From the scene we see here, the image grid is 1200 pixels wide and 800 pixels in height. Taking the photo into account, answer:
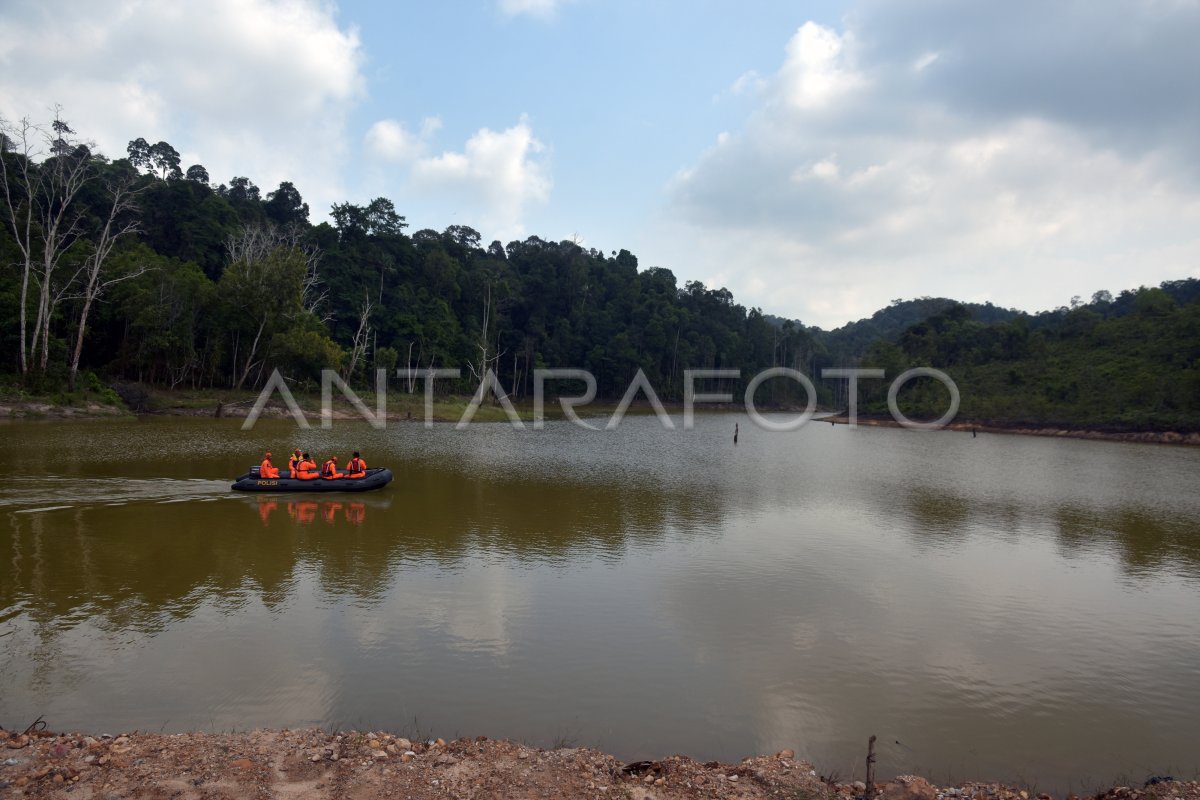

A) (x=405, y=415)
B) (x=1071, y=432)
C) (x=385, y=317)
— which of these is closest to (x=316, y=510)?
(x=405, y=415)

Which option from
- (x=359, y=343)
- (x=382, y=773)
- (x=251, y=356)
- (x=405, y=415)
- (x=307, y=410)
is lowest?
(x=382, y=773)

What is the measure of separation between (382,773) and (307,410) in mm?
45622

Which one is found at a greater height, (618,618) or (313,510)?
(313,510)

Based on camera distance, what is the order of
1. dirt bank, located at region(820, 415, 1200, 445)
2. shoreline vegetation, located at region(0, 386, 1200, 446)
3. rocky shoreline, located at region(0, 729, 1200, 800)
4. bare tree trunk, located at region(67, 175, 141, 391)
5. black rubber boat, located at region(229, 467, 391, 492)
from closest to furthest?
rocky shoreline, located at region(0, 729, 1200, 800) < black rubber boat, located at region(229, 467, 391, 492) < shoreline vegetation, located at region(0, 386, 1200, 446) < bare tree trunk, located at region(67, 175, 141, 391) < dirt bank, located at region(820, 415, 1200, 445)

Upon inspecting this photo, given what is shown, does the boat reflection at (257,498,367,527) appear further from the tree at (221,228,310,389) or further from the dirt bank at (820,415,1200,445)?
the dirt bank at (820,415,1200,445)

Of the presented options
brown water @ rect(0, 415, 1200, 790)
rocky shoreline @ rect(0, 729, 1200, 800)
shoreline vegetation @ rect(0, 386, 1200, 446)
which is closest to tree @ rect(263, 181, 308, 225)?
shoreline vegetation @ rect(0, 386, 1200, 446)

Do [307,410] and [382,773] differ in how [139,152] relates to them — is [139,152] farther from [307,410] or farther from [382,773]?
[382,773]

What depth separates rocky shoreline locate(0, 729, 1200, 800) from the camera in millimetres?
5234

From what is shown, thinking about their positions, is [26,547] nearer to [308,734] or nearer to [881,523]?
[308,734]

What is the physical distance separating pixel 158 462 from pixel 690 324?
292ft

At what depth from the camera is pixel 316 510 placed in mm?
17703

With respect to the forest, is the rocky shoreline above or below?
below

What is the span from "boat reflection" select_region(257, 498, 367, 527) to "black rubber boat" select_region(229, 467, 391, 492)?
419 mm

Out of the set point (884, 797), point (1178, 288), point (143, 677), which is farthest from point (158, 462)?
point (1178, 288)
